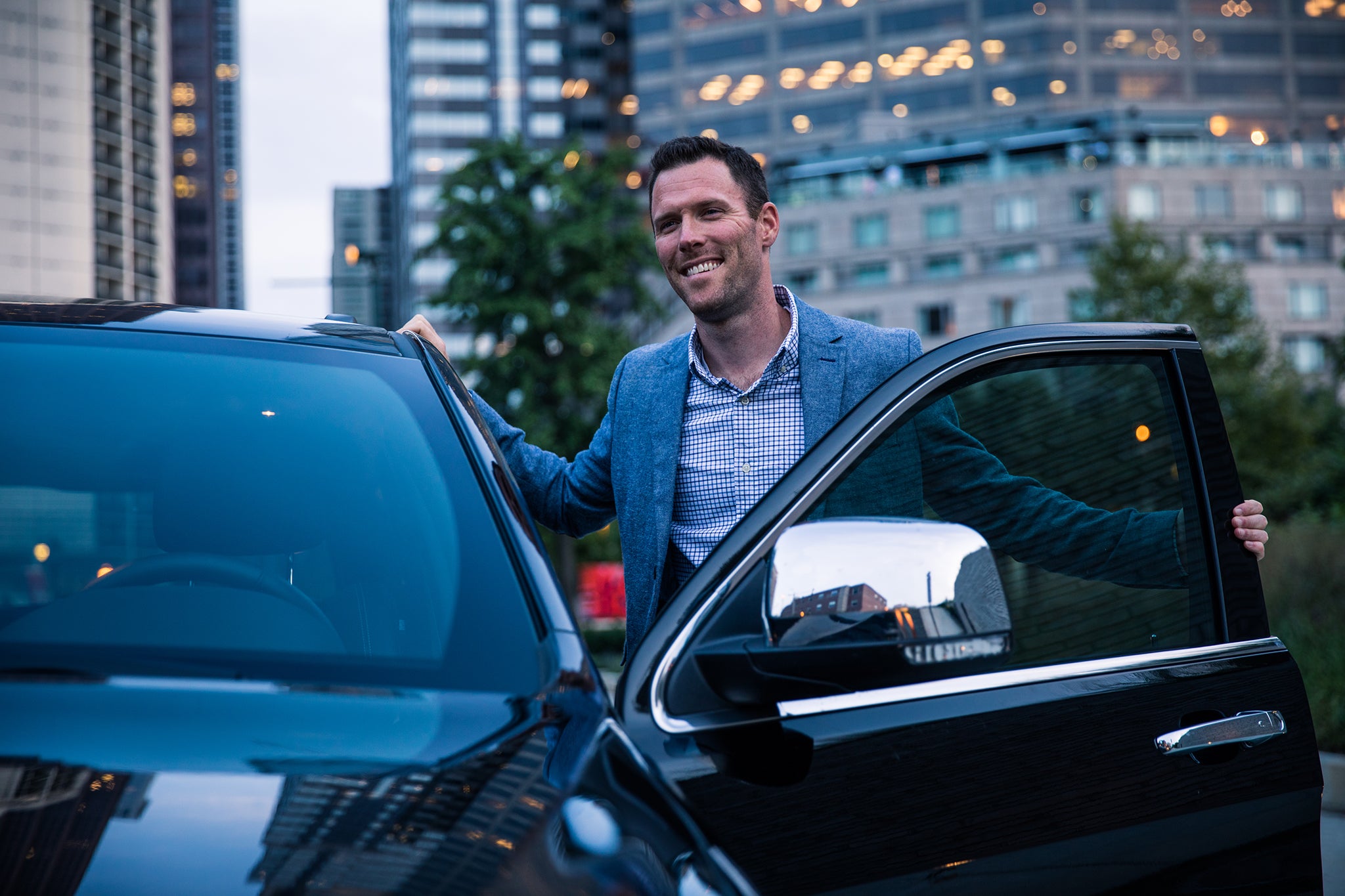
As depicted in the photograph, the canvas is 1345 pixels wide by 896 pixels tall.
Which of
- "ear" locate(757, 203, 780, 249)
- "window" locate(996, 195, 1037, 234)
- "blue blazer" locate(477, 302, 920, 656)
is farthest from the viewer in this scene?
"window" locate(996, 195, 1037, 234)

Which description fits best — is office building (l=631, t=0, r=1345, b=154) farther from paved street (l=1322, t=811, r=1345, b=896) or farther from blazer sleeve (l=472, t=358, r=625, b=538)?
blazer sleeve (l=472, t=358, r=625, b=538)

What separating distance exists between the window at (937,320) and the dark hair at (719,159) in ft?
196

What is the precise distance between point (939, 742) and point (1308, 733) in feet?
2.57

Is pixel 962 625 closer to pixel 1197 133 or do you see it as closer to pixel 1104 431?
pixel 1104 431

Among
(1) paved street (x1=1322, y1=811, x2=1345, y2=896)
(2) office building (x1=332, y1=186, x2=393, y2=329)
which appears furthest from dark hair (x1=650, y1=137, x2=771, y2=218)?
(2) office building (x1=332, y1=186, x2=393, y2=329)

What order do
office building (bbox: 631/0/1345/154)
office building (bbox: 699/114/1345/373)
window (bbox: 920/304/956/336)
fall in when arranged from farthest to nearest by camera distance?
office building (bbox: 631/0/1345/154) < window (bbox: 920/304/956/336) < office building (bbox: 699/114/1345/373)

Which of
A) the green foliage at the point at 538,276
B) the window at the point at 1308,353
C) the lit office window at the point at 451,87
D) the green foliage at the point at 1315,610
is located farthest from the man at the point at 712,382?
the lit office window at the point at 451,87

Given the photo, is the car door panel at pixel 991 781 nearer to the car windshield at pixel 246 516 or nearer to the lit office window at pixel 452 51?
the car windshield at pixel 246 516

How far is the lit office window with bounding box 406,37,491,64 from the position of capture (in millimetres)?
111375

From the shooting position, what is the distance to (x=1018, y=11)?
3127 inches

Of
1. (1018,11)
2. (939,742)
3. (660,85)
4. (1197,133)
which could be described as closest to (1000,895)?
(939,742)

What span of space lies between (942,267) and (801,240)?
732 centimetres

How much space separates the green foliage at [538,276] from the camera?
26438 millimetres

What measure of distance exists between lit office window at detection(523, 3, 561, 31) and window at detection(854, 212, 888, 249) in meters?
59.5
